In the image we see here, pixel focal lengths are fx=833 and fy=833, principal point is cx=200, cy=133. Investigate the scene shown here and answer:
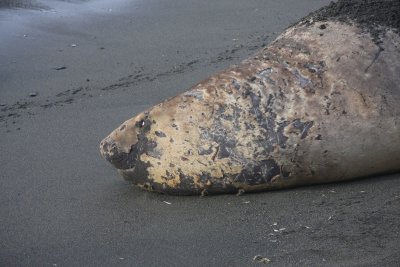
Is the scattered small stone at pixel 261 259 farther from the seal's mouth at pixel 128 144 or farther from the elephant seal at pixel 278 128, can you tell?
the seal's mouth at pixel 128 144

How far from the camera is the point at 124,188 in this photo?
3.76 meters

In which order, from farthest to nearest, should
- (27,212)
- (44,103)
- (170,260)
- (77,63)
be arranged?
1. (77,63)
2. (44,103)
3. (27,212)
4. (170,260)

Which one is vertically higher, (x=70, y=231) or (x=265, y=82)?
(x=265, y=82)

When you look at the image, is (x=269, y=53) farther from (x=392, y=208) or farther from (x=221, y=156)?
(x=392, y=208)

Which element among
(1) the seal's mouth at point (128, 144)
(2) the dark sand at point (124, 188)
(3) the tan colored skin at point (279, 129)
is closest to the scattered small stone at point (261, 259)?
(2) the dark sand at point (124, 188)

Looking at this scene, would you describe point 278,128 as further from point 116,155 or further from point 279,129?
point 116,155

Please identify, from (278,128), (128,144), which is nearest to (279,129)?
(278,128)

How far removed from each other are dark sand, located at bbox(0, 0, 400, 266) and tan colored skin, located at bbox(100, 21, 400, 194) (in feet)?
0.26

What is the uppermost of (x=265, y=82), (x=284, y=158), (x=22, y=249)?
(x=265, y=82)

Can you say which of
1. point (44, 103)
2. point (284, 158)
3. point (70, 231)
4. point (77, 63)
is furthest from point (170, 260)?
point (77, 63)

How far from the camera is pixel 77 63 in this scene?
5.66 m

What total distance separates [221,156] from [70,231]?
0.71 metres

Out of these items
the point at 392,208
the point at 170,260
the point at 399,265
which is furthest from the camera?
the point at 392,208

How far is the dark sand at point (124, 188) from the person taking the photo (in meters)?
3.06
